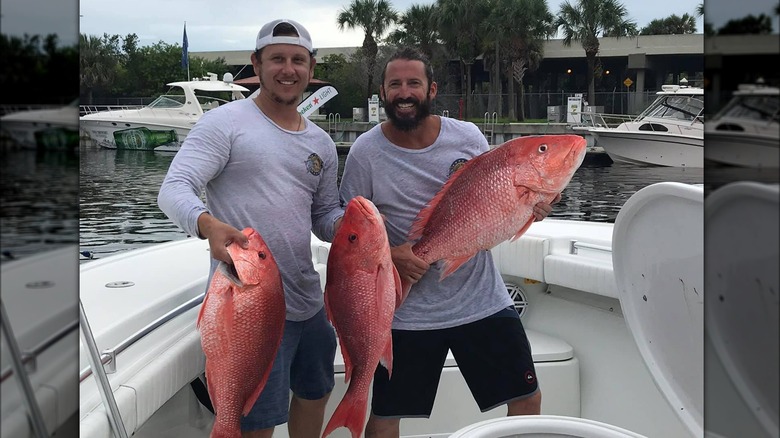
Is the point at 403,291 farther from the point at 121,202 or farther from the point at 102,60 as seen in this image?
the point at 102,60

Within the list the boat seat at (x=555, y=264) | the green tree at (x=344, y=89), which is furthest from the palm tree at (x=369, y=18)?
the boat seat at (x=555, y=264)

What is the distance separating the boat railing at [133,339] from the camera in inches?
80.5

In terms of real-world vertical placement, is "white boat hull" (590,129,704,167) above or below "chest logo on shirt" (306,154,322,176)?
above

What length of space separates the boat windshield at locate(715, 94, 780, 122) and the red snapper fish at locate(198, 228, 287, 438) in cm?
178

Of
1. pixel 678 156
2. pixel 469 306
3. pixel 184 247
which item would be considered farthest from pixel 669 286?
pixel 678 156

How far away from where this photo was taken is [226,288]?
225 centimetres

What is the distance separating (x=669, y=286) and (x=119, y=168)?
25.1m

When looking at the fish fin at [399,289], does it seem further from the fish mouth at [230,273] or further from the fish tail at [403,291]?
the fish mouth at [230,273]

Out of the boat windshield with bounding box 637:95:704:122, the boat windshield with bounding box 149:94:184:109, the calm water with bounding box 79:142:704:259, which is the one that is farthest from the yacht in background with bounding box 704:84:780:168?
the boat windshield with bounding box 149:94:184:109

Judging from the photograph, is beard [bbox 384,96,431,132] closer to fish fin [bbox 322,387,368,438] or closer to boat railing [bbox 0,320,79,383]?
fish fin [bbox 322,387,368,438]

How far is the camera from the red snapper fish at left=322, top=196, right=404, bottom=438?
2398mm

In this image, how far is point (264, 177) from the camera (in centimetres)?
261

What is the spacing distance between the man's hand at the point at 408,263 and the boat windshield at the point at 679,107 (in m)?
20.8

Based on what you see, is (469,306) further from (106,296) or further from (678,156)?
(678,156)
